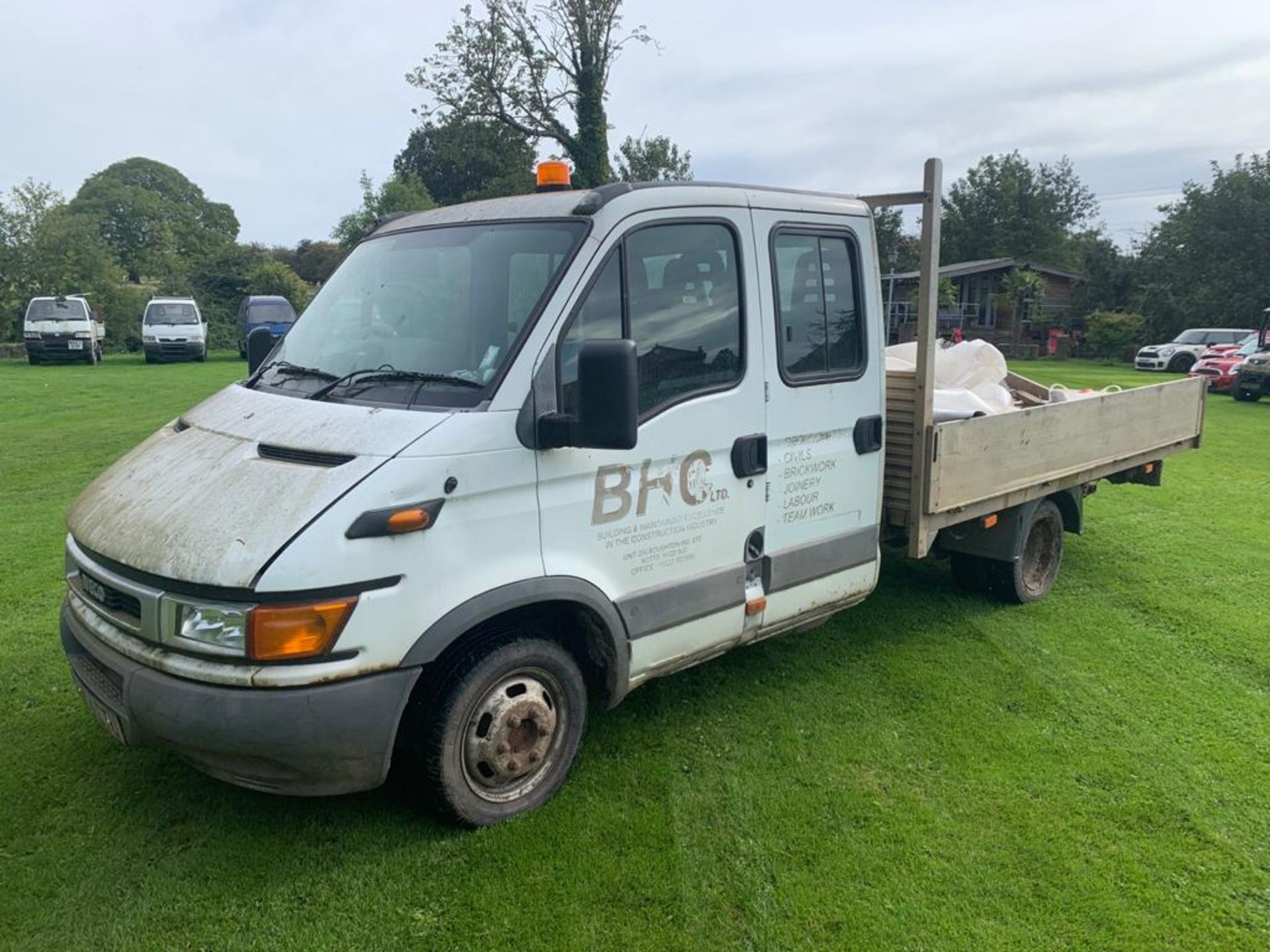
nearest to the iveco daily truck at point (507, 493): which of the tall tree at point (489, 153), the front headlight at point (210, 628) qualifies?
the front headlight at point (210, 628)

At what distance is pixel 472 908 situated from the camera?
115 inches

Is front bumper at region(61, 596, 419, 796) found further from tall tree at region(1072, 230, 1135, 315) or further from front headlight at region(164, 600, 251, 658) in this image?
tall tree at region(1072, 230, 1135, 315)

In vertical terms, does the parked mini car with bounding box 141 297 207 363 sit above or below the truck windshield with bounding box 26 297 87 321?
below

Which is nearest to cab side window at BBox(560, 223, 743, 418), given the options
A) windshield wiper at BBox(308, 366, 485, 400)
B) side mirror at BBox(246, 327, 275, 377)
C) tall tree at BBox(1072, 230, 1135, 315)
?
windshield wiper at BBox(308, 366, 485, 400)

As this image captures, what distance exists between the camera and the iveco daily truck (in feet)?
9.01

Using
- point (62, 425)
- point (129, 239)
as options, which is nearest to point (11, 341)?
point (62, 425)

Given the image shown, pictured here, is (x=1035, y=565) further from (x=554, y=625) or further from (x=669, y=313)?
(x=554, y=625)

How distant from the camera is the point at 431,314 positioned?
3484 millimetres

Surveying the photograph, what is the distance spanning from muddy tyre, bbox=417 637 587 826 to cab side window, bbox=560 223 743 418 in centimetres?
95

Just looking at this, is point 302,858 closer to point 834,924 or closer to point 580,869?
point 580,869

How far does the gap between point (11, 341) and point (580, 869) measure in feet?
108

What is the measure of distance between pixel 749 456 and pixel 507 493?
117cm

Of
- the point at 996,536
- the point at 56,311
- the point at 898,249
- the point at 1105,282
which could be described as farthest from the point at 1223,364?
the point at 56,311

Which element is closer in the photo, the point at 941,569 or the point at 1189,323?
the point at 941,569
